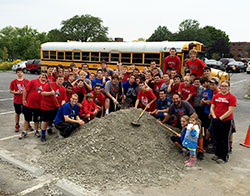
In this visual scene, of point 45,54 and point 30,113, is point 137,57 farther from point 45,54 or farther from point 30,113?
point 45,54

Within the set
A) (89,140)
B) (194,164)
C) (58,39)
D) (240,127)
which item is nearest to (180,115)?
(194,164)

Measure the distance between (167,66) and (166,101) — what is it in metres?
2.28

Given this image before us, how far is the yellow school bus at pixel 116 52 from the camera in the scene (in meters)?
14.7

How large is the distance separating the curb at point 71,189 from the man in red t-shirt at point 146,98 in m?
3.57

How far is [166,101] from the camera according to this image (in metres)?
7.21

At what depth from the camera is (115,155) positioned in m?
5.36

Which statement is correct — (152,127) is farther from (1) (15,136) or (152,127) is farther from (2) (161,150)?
(1) (15,136)

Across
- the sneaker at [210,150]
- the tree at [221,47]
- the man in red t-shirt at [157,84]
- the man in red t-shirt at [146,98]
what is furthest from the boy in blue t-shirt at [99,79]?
the tree at [221,47]

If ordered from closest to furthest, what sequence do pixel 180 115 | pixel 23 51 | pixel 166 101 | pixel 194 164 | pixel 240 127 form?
1. pixel 194 164
2. pixel 180 115
3. pixel 166 101
4. pixel 240 127
5. pixel 23 51

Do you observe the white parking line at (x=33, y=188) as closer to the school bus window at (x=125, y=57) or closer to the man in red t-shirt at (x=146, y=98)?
the man in red t-shirt at (x=146, y=98)

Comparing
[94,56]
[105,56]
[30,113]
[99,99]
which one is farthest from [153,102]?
[94,56]

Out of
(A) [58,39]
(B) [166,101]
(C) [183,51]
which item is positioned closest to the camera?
(B) [166,101]

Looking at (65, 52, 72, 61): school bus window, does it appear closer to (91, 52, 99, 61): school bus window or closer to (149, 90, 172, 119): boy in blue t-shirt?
(91, 52, 99, 61): school bus window

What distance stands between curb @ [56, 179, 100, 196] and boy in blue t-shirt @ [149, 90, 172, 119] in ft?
11.3
